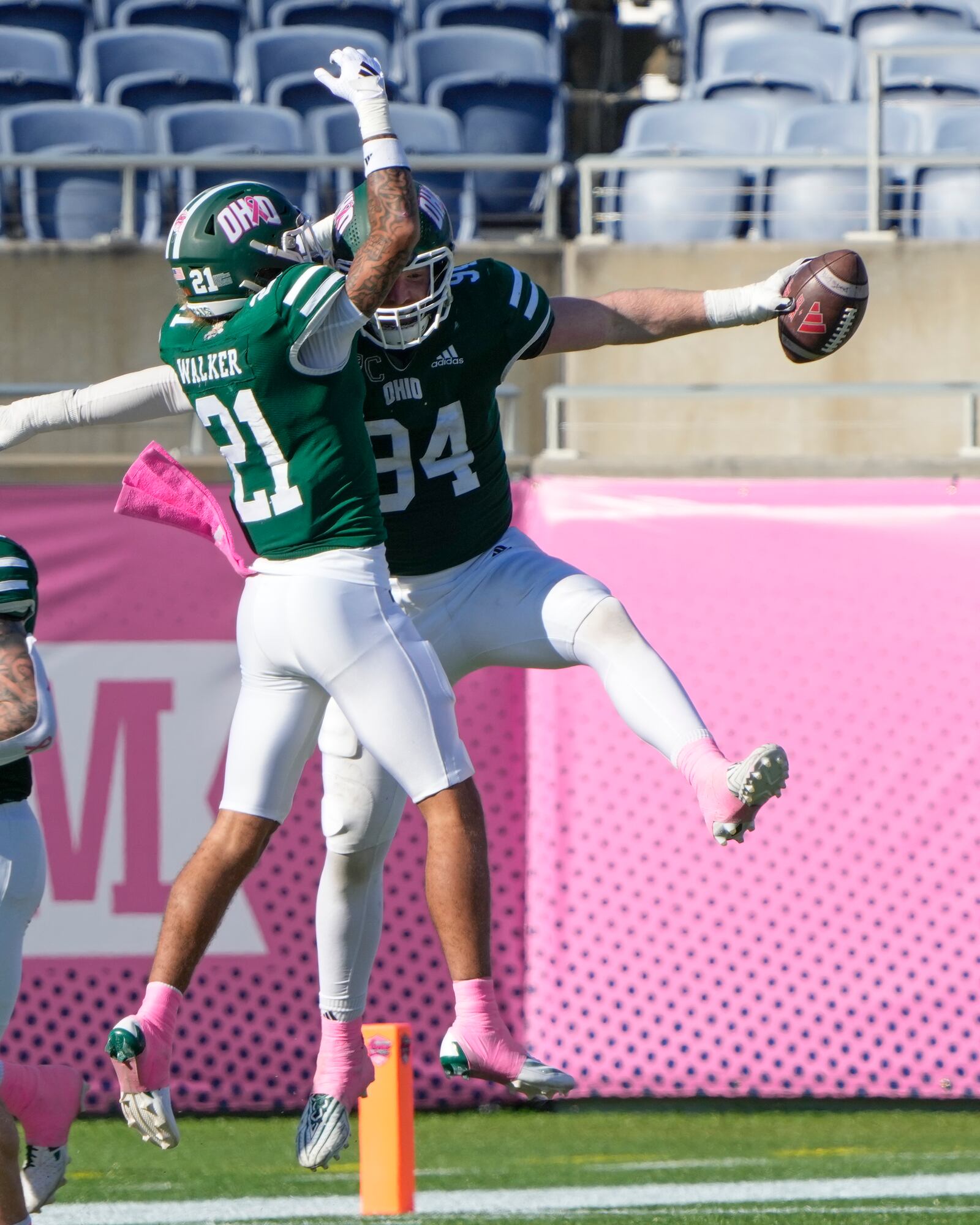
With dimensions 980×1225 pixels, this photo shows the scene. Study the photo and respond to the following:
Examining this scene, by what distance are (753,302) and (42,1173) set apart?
2.75 meters

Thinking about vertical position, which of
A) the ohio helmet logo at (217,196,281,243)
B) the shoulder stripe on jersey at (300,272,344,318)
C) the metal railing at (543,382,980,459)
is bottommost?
the metal railing at (543,382,980,459)

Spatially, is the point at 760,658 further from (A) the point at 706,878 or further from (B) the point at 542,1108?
(B) the point at 542,1108

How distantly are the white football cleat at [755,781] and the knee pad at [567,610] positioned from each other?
1.79 ft

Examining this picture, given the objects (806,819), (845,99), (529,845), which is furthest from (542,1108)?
(845,99)

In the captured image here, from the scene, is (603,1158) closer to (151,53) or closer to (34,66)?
(151,53)

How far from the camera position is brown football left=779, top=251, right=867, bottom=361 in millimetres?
4305

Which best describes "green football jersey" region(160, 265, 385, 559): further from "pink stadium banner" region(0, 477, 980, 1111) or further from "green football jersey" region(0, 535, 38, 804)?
"pink stadium banner" region(0, 477, 980, 1111)

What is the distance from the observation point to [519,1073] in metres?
4.07

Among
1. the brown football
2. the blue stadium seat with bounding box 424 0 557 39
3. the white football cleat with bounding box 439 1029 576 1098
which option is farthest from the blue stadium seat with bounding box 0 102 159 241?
the white football cleat with bounding box 439 1029 576 1098

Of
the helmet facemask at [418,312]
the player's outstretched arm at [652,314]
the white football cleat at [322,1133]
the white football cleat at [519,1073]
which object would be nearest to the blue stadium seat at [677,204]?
the player's outstretched arm at [652,314]

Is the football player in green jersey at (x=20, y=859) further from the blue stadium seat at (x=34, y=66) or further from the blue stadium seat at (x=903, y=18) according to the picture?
the blue stadium seat at (x=903, y=18)

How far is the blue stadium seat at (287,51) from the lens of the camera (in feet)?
34.2

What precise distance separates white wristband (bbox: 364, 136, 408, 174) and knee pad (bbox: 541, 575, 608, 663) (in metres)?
0.97

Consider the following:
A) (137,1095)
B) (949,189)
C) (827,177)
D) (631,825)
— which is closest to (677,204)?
(827,177)
